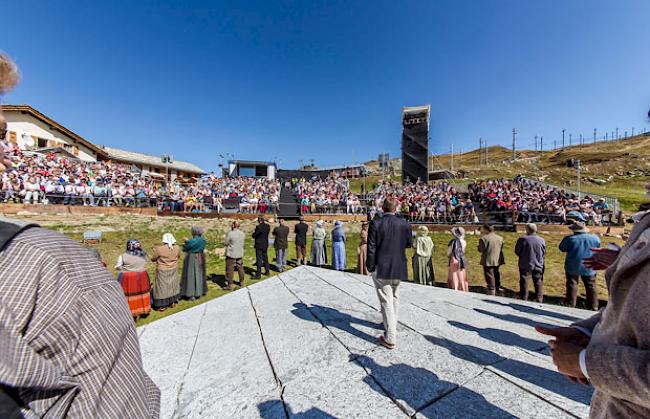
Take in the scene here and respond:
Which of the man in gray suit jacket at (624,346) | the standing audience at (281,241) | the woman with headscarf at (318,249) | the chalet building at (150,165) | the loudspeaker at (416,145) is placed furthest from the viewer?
the chalet building at (150,165)

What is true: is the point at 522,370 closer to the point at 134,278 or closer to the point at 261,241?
the point at 134,278

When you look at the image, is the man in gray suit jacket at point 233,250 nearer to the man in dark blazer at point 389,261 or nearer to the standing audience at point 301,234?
the standing audience at point 301,234

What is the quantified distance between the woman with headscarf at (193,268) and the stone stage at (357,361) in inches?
67.0

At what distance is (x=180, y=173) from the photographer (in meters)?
53.6

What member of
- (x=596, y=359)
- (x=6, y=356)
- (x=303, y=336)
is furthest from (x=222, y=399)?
(x=596, y=359)

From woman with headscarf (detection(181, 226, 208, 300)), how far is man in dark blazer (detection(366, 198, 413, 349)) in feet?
16.6

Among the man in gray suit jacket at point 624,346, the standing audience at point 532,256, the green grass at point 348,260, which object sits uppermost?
the man in gray suit jacket at point 624,346

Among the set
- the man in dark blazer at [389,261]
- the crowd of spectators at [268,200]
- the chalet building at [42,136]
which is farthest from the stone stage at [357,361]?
the chalet building at [42,136]

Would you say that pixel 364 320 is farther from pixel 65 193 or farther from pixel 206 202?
pixel 65 193

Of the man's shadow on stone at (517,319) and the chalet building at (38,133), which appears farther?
the chalet building at (38,133)

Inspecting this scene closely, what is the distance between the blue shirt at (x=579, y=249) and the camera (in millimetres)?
5765

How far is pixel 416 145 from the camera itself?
33.7 meters

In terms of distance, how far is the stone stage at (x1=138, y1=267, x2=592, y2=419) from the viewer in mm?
2512

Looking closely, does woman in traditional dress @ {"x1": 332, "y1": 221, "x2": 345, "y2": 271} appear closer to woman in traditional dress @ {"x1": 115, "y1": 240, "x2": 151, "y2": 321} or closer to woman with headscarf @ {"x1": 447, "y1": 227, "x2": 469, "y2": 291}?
woman with headscarf @ {"x1": 447, "y1": 227, "x2": 469, "y2": 291}
